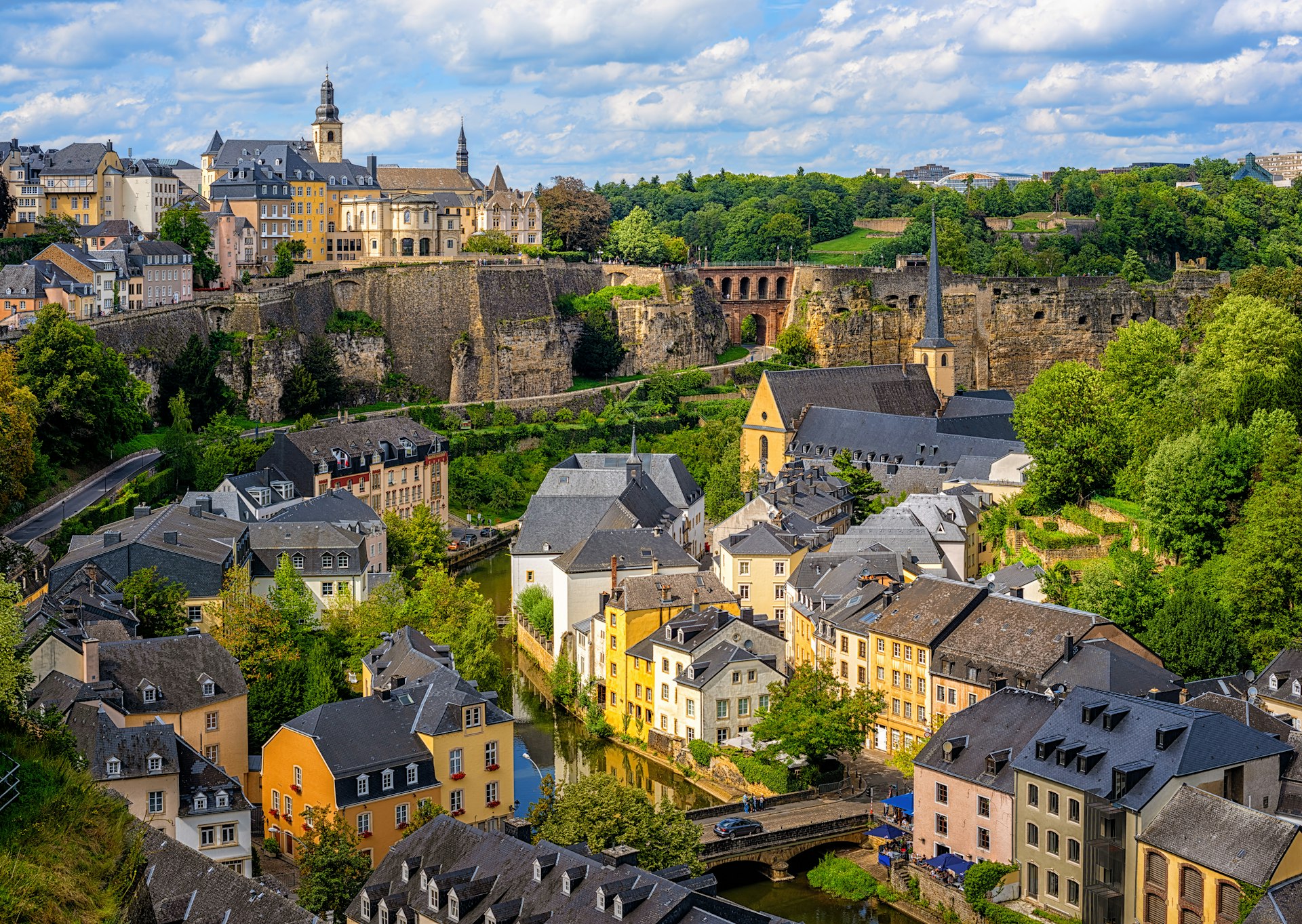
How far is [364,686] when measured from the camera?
39.8 meters

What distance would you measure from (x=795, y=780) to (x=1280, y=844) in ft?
42.7

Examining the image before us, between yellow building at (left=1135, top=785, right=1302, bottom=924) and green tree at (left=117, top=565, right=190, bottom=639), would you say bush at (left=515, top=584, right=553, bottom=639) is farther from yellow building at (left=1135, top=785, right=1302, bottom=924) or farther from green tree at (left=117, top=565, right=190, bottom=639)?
yellow building at (left=1135, top=785, right=1302, bottom=924)

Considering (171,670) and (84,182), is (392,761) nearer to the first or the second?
(171,670)

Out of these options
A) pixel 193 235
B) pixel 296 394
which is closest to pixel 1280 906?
pixel 296 394

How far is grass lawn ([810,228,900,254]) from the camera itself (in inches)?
4446

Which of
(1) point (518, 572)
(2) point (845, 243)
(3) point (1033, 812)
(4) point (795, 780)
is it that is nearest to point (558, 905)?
(3) point (1033, 812)

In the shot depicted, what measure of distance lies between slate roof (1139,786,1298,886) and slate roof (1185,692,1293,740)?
2939mm

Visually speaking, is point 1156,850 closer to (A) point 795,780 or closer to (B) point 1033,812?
(B) point 1033,812

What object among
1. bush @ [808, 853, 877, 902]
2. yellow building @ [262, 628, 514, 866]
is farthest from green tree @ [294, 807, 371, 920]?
bush @ [808, 853, 877, 902]

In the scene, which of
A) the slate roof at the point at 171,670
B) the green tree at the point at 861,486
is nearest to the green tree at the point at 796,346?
the green tree at the point at 861,486

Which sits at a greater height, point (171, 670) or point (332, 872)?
point (171, 670)

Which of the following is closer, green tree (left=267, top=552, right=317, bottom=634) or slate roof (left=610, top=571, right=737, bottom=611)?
green tree (left=267, top=552, right=317, bottom=634)

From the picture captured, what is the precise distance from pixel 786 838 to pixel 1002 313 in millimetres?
62453

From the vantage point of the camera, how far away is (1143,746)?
1233 inches
